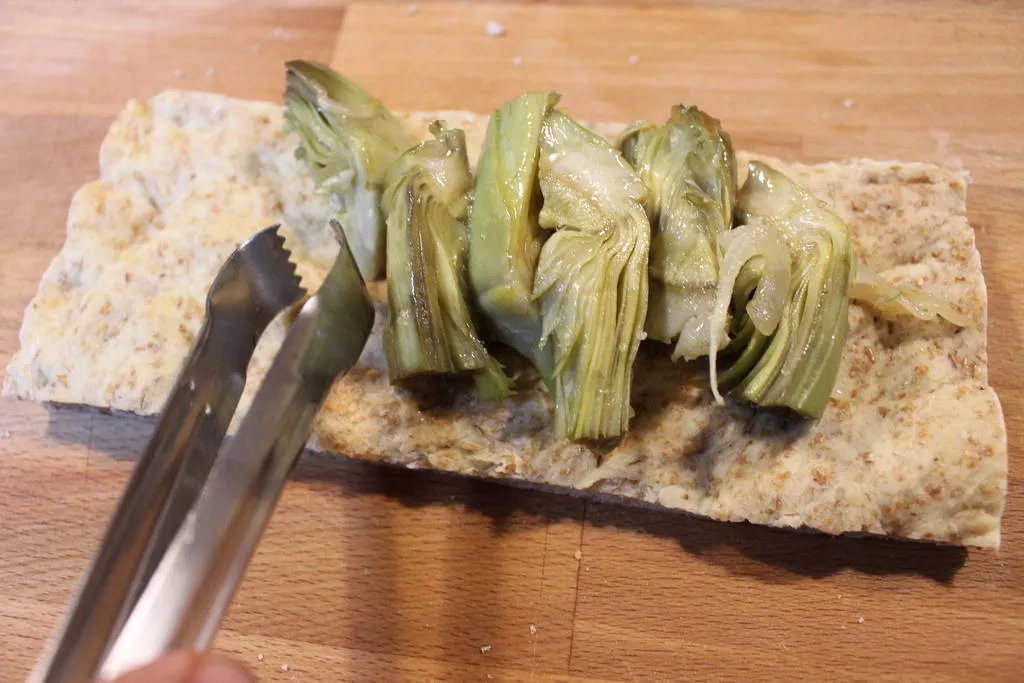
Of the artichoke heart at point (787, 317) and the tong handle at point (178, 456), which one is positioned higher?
the artichoke heart at point (787, 317)

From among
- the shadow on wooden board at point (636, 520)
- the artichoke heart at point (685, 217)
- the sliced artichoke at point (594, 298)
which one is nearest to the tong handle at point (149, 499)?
the shadow on wooden board at point (636, 520)

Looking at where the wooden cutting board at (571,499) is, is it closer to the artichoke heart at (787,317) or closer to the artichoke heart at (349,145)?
the artichoke heart at (787,317)

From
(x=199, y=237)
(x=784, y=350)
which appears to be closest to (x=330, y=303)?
(x=199, y=237)

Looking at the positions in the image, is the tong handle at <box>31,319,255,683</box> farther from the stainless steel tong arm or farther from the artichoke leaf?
the artichoke leaf

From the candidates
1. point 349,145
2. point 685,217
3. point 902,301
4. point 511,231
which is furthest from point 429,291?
point 902,301

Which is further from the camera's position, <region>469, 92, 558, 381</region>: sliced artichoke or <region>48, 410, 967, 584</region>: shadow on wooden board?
<region>48, 410, 967, 584</region>: shadow on wooden board

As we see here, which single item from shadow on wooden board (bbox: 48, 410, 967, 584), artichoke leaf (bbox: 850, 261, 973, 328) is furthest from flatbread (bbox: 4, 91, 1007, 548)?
shadow on wooden board (bbox: 48, 410, 967, 584)
